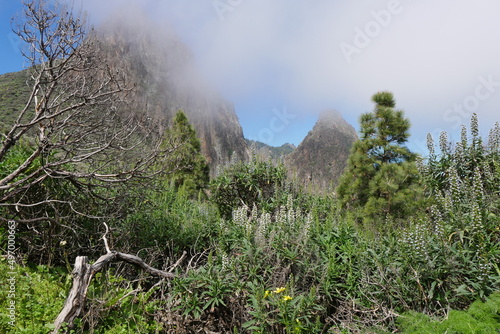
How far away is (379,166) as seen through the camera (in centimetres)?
804

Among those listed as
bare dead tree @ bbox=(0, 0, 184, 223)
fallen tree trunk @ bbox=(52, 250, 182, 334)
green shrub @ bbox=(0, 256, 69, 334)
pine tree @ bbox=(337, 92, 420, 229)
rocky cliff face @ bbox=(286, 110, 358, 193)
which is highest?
rocky cliff face @ bbox=(286, 110, 358, 193)

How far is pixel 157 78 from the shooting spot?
53.4 metres

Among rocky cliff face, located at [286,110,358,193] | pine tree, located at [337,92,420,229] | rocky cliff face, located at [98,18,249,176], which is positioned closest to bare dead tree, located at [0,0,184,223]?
pine tree, located at [337,92,420,229]

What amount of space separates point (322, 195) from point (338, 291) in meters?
3.18

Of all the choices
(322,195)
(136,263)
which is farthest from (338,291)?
(322,195)

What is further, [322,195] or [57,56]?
[322,195]

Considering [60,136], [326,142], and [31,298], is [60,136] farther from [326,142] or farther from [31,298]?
[326,142]

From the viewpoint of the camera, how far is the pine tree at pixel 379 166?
726 cm

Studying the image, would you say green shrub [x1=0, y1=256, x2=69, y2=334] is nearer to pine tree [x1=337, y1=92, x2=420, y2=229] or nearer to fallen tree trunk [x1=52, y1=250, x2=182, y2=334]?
fallen tree trunk [x1=52, y1=250, x2=182, y2=334]

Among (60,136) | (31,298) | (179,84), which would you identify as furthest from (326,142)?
(31,298)

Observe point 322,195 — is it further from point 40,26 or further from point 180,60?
point 180,60

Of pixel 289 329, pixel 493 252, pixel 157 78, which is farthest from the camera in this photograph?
pixel 157 78

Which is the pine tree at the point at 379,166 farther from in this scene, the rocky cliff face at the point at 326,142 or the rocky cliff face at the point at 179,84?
the rocky cliff face at the point at 326,142

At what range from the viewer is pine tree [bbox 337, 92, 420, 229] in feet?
23.8
